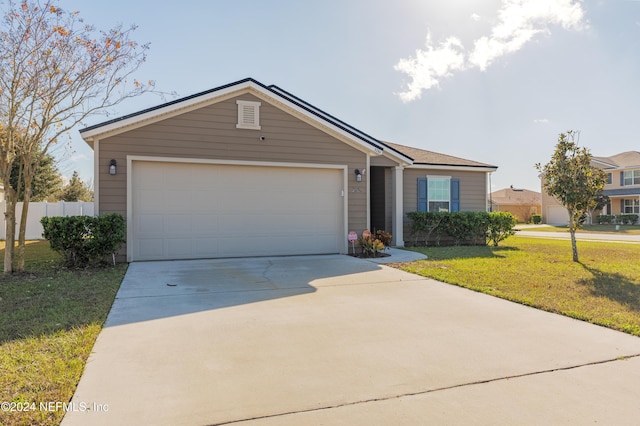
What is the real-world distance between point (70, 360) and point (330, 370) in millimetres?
2240

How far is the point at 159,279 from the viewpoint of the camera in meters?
7.18

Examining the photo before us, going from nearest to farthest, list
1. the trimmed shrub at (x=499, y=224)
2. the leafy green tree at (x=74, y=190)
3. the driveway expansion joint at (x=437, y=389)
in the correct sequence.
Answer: the driveway expansion joint at (x=437, y=389) → the trimmed shrub at (x=499, y=224) → the leafy green tree at (x=74, y=190)

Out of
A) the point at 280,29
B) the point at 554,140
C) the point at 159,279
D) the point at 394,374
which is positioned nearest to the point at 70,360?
the point at 394,374

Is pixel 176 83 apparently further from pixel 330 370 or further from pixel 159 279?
pixel 330 370

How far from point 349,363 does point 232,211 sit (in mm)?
7395

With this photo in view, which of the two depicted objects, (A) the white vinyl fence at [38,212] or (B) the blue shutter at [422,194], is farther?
(A) the white vinyl fence at [38,212]

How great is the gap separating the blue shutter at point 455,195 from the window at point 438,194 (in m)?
0.16

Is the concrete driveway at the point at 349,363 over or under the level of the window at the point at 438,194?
under

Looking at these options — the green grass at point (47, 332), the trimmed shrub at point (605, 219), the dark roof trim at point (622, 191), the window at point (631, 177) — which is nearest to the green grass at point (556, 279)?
the green grass at point (47, 332)

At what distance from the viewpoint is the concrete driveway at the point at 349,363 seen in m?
2.61

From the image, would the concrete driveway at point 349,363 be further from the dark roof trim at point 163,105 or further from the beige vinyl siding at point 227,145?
the dark roof trim at point 163,105

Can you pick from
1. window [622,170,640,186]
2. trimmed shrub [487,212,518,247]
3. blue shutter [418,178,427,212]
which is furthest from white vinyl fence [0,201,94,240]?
window [622,170,640,186]

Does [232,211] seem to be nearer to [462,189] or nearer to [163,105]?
[163,105]

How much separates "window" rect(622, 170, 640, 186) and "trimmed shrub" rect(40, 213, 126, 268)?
41038 mm
